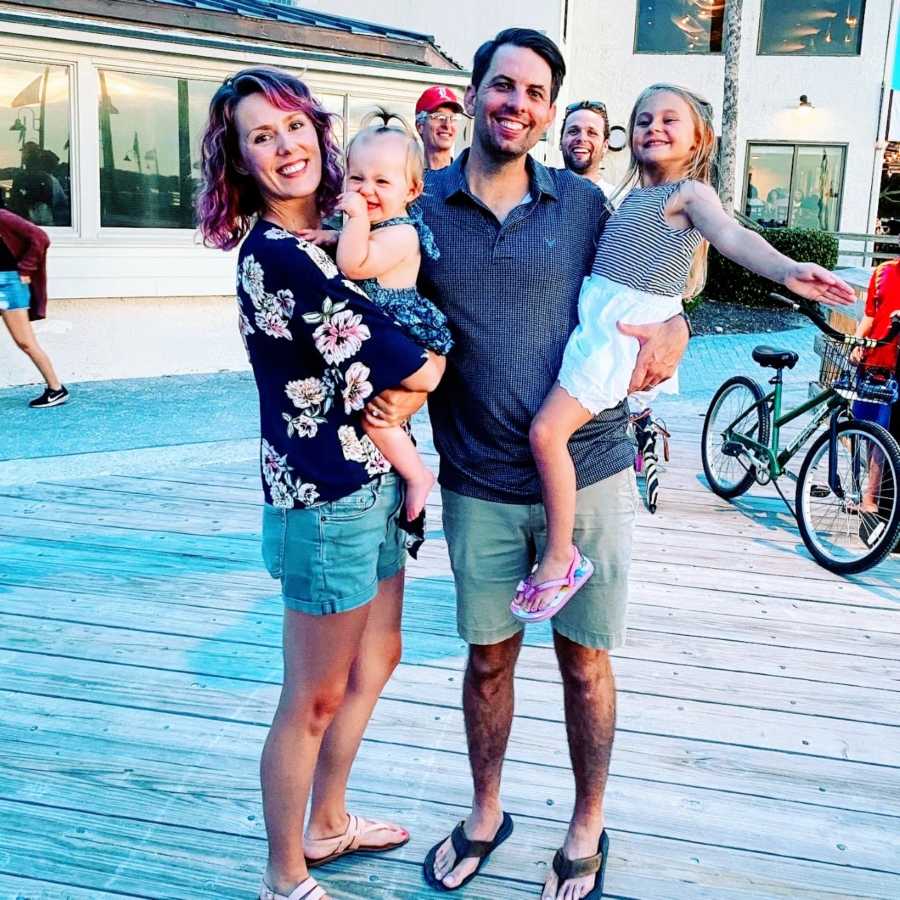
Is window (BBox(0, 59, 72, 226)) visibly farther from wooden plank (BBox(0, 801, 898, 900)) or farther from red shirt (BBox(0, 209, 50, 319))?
wooden plank (BBox(0, 801, 898, 900))

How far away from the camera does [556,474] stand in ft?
7.43

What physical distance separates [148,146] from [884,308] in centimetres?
643

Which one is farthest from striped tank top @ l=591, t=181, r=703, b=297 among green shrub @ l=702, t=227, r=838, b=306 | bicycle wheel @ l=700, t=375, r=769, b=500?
green shrub @ l=702, t=227, r=838, b=306

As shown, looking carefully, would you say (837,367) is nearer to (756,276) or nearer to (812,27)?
(756,276)

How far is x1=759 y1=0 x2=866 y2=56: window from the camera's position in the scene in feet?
60.1

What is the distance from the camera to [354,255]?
1.99m

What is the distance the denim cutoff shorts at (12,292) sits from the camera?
7.16 meters

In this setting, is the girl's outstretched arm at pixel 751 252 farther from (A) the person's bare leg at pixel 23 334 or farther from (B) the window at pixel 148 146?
(B) the window at pixel 148 146

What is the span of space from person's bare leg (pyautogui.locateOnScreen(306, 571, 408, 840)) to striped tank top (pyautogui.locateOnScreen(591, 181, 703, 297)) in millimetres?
871

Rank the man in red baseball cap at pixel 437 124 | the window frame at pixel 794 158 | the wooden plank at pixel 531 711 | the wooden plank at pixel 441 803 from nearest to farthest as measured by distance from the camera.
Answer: the wooden plank at pixel 441 803 < the wooden plank at pixel 531 711 < the man in red baseball cap at pixel 437 124 < the window frame at pixel 794 158

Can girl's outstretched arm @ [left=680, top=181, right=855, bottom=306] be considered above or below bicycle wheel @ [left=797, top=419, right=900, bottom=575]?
above

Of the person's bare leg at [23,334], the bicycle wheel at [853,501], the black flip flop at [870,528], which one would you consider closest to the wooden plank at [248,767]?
the bicycle wheel at [853,501]

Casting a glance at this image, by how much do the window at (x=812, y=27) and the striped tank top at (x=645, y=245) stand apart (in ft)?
60.5

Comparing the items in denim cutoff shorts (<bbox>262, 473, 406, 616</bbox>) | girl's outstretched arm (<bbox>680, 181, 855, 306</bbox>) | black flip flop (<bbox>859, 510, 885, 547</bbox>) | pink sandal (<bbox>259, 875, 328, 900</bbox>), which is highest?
girl's outstretched arm (<bbox>680, 181, 855, 306</bbox>)
